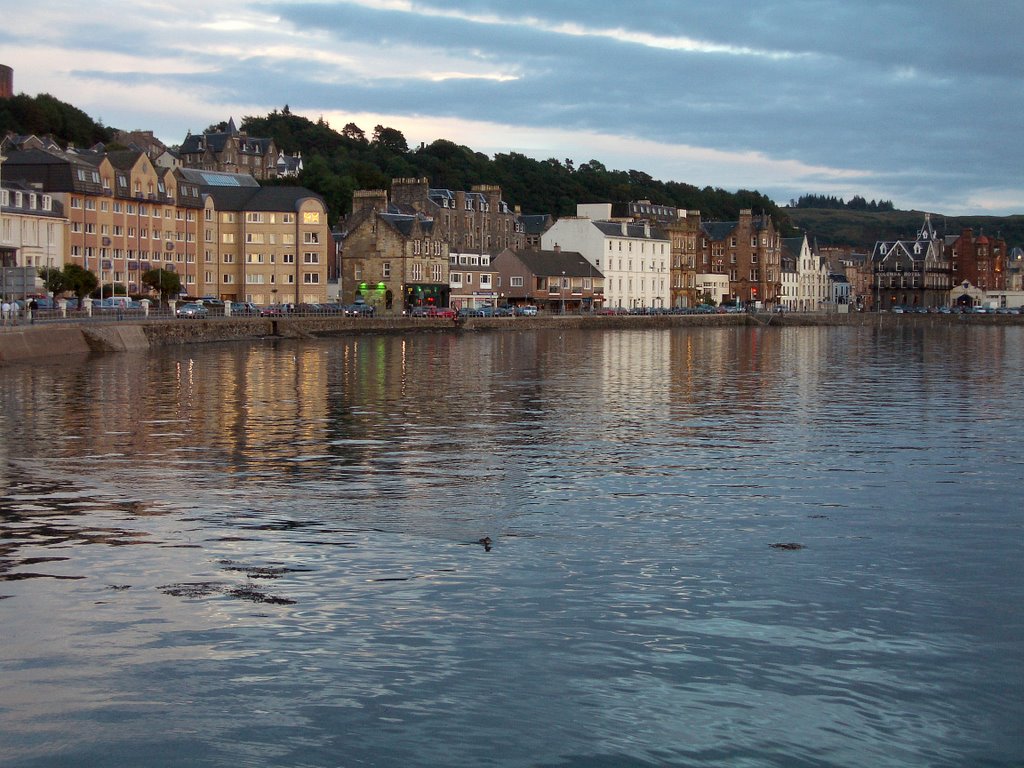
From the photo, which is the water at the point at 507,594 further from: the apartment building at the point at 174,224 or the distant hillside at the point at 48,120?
the distant hillside at the point at 48,120

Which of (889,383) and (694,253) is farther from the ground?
(694,253)

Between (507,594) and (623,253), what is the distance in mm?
148573

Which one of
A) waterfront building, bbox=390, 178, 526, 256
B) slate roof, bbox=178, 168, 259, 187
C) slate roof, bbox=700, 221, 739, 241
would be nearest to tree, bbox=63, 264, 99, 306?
slate roof, bbox=178, 168, 259, 187

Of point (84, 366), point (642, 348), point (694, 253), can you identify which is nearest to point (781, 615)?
point (84, 366)

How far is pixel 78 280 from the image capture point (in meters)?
87.4

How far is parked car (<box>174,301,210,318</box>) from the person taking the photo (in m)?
93.2

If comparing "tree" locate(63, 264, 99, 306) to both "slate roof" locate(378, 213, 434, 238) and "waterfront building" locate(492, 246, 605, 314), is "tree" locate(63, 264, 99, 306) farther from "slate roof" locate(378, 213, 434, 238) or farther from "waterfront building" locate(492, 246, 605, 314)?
"waterfront building" locate(492, 246, 605, 314)

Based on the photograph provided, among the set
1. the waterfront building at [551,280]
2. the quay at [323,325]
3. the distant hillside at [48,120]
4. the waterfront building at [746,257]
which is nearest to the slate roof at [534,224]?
the waterfront building at [746,257]

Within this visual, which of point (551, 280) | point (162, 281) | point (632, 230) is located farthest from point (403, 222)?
point (632, 230)

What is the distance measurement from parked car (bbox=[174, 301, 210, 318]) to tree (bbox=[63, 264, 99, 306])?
6.38 m

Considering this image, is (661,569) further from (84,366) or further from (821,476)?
(84,366)

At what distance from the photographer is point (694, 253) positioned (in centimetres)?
18588

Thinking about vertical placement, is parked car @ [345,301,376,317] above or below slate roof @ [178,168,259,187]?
below

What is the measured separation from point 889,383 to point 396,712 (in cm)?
4833
